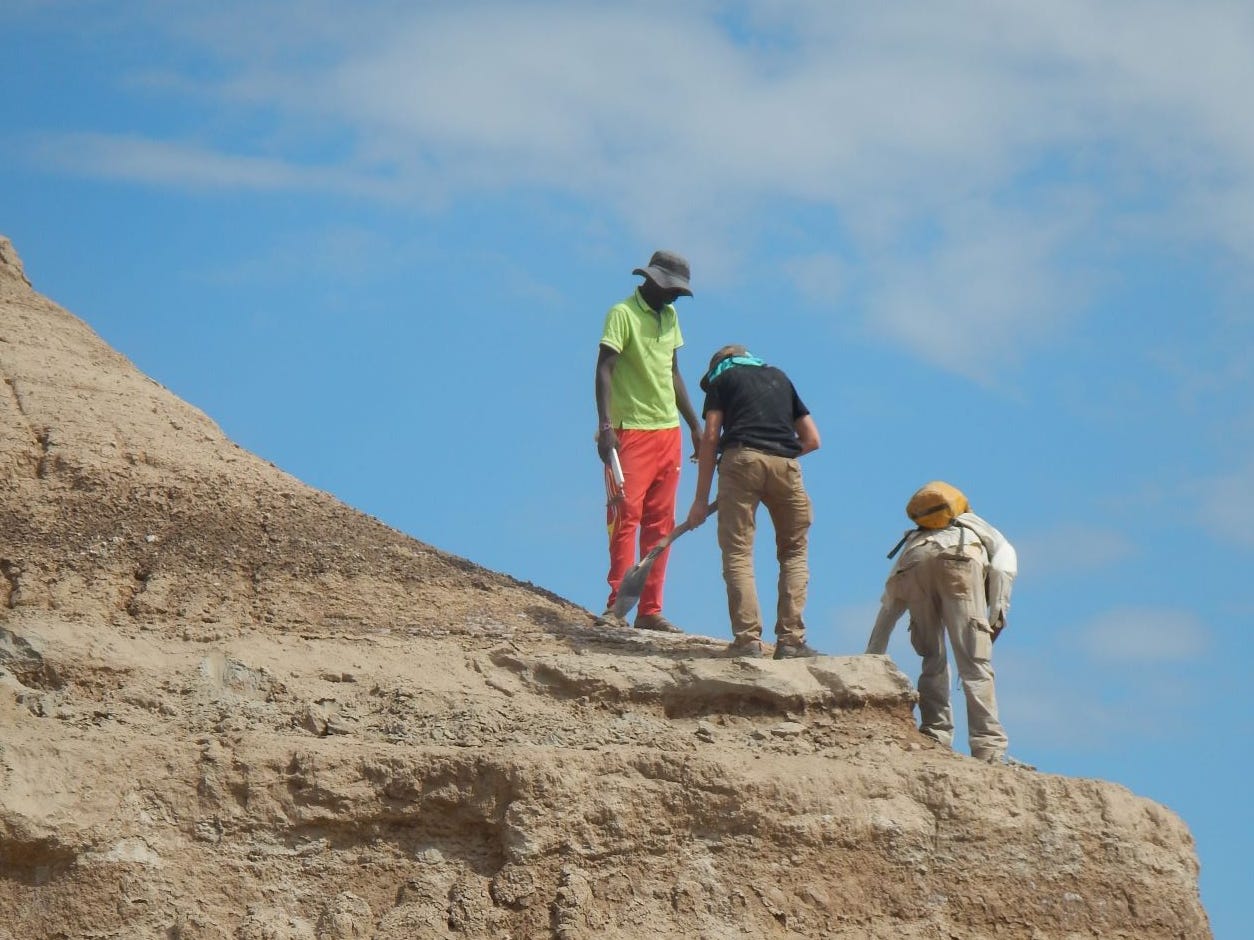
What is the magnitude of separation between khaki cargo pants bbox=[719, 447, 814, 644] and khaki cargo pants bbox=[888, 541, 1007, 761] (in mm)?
592

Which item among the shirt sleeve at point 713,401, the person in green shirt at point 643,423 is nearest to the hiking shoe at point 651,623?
the person in green shirt at point 643,423

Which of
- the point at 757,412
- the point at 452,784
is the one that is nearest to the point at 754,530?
the point at 757,412

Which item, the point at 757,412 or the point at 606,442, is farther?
the point at 606,442

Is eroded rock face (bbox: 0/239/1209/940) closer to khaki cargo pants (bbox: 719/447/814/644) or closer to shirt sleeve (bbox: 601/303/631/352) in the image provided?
khaki cargo pants (bbox: 719/447/814/644)

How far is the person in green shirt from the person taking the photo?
34.4ft

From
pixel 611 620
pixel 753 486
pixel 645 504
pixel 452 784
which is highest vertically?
pixel 645 504

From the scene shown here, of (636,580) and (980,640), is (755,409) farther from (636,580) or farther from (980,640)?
(980,640)

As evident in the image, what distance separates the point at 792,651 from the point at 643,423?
1.78m

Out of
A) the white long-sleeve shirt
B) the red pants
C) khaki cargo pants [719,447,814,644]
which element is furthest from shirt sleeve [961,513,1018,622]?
the red pants

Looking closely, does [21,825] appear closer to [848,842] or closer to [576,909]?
[576,909]

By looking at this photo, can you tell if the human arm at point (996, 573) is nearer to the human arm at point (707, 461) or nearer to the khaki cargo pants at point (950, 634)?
the khaki cargo pants at point (950, 634)

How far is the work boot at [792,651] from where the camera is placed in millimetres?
9727

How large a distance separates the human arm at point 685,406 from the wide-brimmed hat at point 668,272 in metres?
0.44

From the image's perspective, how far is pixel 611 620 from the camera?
410 inches
